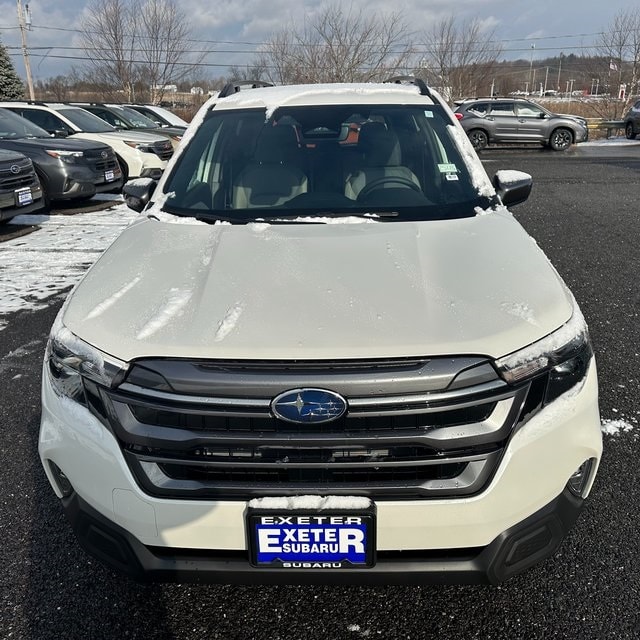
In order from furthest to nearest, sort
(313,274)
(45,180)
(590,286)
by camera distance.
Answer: (45,180) < (590,286) < (313,274)

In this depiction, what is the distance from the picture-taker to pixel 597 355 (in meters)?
4.03

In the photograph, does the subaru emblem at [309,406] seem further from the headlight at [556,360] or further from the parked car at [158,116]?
the parked car at [158,116]

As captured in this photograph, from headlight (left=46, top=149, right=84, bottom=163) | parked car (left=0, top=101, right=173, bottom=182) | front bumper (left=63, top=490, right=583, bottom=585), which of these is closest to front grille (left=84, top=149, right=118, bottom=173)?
headlight (left=46, top=149, right=84, bottom=163)

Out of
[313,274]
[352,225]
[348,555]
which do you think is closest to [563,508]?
[348,555]

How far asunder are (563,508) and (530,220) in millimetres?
7345

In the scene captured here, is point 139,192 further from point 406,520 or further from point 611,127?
point 611,127

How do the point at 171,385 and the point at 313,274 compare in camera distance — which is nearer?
the point at 171,385

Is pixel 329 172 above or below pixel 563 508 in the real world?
above

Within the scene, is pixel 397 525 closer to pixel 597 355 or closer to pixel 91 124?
pixel 597 355

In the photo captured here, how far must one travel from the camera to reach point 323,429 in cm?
165

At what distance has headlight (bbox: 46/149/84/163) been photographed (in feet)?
30.3

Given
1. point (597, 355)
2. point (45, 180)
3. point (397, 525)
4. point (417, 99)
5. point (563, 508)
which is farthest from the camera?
point (45, 180)

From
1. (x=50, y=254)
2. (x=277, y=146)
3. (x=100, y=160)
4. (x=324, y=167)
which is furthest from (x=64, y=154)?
(x=324, y=167)

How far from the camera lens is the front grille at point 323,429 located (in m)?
1.64
